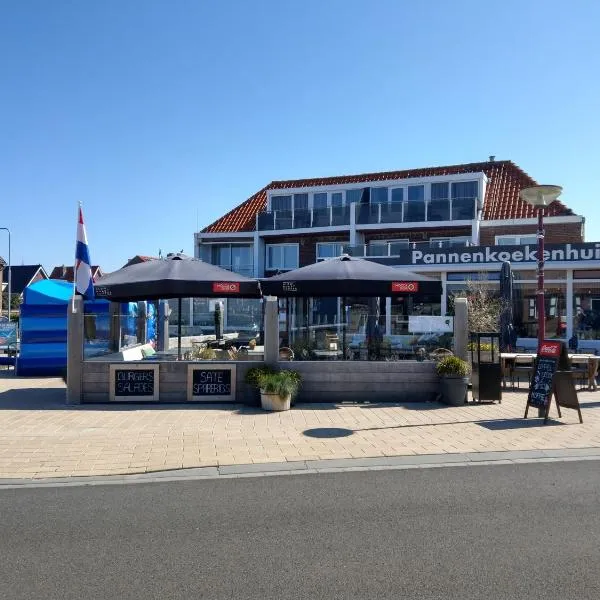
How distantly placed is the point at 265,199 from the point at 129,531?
36.3m

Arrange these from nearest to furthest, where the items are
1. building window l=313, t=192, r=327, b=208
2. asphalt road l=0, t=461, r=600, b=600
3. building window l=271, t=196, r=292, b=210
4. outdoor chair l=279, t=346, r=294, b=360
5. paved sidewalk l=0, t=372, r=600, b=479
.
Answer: asphalt road l=0, t=461, r=600, b=600 < paved sidewalk l=0, t=372, r=600, b=479 < outdoor chair l=279, t=346, r=294, b=360 < building window l=313, t=192, r=327, b=208 < building window l=271, t=196, r=292, b=210

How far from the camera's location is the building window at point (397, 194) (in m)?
33.2

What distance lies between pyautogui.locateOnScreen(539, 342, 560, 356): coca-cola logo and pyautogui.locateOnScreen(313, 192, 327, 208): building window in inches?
1028

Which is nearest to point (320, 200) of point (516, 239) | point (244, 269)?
point (244, 269)

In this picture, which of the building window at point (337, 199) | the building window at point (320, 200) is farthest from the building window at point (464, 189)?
the building window at point (320, 200)

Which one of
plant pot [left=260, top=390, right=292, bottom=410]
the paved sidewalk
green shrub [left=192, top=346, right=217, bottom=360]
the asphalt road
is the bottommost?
the asphalt road

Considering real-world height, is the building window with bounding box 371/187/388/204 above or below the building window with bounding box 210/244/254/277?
above

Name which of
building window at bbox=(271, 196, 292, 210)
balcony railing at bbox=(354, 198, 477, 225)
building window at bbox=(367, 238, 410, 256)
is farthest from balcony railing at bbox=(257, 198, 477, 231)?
building window at bbox=(367, 238, 410, 256)

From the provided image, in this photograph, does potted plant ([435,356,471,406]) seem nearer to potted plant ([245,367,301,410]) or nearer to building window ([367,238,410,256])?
potted plant ([245,367,301,410])

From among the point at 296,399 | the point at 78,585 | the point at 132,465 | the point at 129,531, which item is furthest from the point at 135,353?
the point at 78,585

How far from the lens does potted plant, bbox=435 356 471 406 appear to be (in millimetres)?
10695

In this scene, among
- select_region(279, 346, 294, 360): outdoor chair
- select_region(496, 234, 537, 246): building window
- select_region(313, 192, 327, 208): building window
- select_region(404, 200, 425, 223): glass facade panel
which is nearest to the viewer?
select_region(279, 346, 294, 360): outdoor chair

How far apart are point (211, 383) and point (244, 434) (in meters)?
2.62

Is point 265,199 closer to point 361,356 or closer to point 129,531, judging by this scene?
point 361,356
